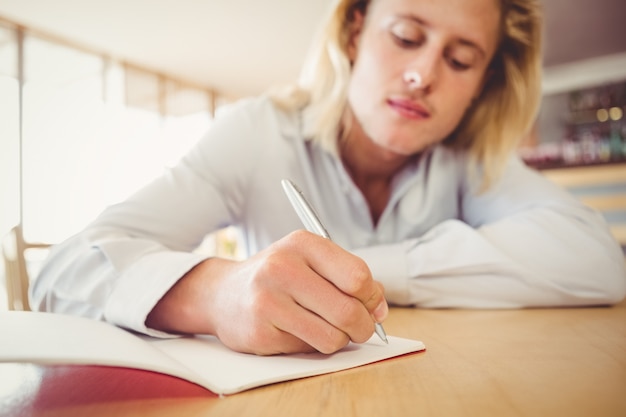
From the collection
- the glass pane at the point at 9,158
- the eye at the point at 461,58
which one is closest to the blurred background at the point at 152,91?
the glass pane at the point at 9,158

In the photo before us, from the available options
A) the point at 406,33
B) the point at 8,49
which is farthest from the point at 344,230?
the point at 8,49

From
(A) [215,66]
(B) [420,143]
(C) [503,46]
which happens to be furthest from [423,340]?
(A) [215,66]

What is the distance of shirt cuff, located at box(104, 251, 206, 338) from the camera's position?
43cm

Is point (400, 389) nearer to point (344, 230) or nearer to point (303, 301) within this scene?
point (303, 301)

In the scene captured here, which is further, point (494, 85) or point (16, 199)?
point (494, 85)

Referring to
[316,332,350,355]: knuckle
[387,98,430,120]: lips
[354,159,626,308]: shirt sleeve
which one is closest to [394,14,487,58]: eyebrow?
[387,98,430,120]: lips

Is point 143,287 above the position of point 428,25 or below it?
below

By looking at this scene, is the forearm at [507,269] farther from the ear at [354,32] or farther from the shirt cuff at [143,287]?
the ear at [354,32]

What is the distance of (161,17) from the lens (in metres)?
3.90

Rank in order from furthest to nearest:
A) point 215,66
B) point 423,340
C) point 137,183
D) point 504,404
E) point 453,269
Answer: point 215,66 < point 137,183 < point 453,269 < point 423,340 < point 504,404

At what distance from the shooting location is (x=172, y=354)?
361 millimetres

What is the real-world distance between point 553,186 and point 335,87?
44 cm

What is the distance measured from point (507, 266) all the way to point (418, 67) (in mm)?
347

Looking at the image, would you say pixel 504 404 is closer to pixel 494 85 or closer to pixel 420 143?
pixel 420 143
